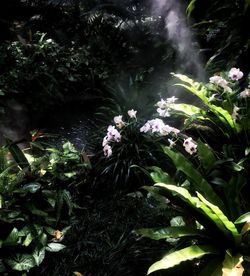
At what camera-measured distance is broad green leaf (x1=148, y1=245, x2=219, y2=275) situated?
196 cm

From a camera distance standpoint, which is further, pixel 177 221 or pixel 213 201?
pixel 177 221

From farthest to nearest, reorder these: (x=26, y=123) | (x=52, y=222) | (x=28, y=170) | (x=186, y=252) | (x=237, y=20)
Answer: (x=26, y=123), (x=237, y=20), (x=28, y=170), (x=52, y=222), (x=186, y=252)

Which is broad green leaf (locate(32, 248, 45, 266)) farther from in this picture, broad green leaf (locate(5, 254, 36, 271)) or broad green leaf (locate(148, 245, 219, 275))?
broad green leaf (locate(148, 245, 219, 275))

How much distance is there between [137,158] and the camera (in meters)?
3.60

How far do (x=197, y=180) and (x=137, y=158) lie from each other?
4.12 feet

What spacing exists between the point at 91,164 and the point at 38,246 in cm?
117

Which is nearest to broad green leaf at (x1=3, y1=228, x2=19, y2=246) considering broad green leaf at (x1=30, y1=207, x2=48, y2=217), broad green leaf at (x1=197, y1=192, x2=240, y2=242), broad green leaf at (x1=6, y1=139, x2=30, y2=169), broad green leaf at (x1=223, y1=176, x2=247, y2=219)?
broad green leaf at (x1=30, y1=207, x2=48, y2=217)

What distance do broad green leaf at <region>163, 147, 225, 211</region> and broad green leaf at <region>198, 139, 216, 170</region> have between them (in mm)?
202

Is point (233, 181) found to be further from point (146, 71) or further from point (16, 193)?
point (146, 71)

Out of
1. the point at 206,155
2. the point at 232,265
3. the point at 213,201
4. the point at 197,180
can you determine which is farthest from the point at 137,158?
the point at 232,265

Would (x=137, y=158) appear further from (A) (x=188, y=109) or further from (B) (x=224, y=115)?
(B) (x=224, y=115)

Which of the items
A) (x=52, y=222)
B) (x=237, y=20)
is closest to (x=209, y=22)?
(x=237, y=20)

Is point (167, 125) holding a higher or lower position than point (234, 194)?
higher

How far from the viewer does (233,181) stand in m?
2.38
